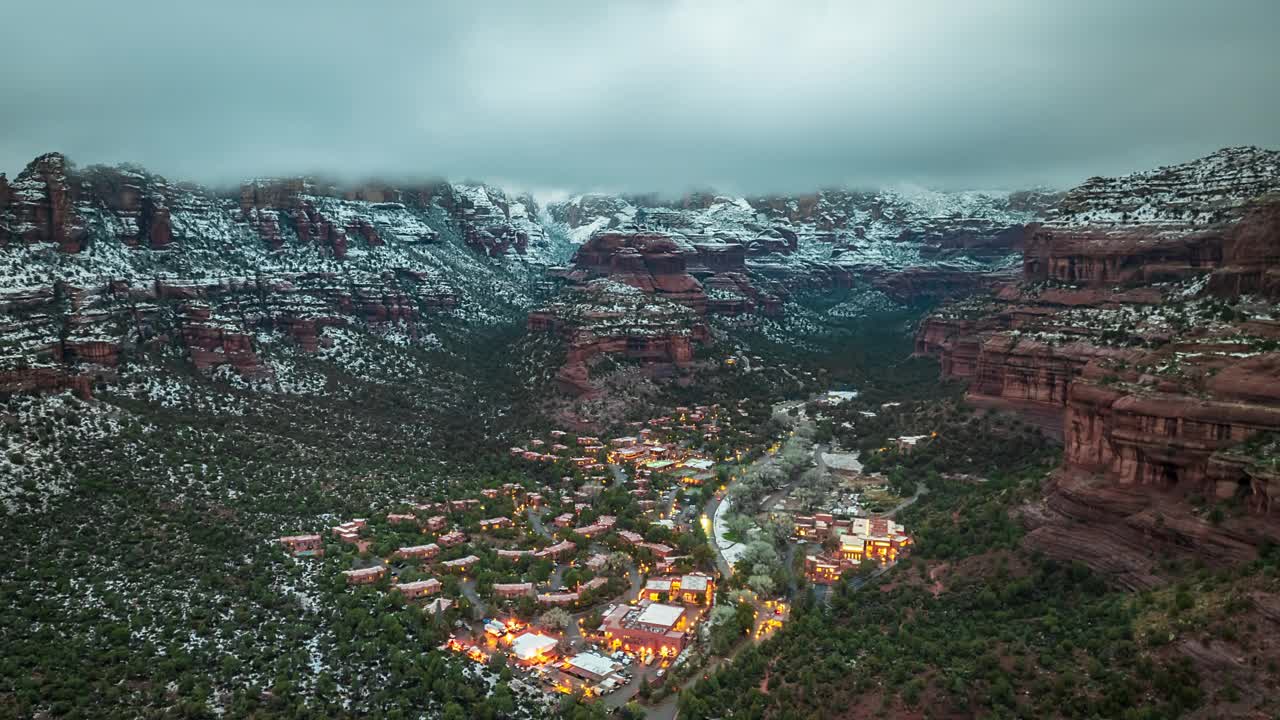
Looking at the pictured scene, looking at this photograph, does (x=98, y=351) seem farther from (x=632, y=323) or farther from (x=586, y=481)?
(x=632, y=323)

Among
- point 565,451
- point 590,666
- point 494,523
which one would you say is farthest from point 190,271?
point 590,666

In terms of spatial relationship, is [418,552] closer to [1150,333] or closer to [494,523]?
[494,523]

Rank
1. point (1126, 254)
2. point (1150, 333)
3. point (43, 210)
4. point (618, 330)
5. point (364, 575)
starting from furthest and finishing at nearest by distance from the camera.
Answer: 1. point (618, 330)
2. point (43, 210)
3. point (1126, 254)
4. point (364, 575)
5. point (1150, 333)

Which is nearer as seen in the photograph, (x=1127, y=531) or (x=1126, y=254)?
(x=1127, y=531)

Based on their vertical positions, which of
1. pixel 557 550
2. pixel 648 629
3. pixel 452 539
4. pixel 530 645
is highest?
pixel 452 539

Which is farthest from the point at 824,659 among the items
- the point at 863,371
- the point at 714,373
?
the point at 863,371

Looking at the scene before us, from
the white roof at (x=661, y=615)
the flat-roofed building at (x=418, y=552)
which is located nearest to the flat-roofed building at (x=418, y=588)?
the flat-roofed building at (x=418, y=552)
